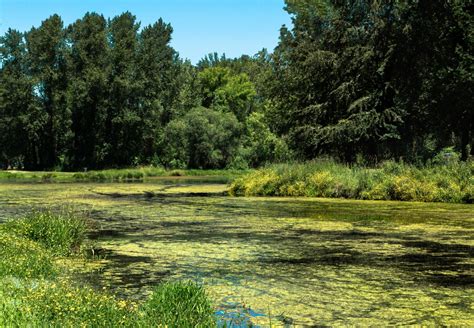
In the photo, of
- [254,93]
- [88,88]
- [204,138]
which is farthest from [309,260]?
[254,93]

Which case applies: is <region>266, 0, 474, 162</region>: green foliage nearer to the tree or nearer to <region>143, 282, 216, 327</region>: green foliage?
<region>143, 282, 216, 327</region>: green foliage

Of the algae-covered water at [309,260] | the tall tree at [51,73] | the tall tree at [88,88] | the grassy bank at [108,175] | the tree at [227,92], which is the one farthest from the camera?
the tree at [227,92]

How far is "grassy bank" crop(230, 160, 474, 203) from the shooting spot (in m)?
19.7

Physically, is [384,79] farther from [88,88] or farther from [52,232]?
[88,88]

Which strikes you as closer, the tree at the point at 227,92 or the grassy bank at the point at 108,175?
the grassy bank at the point at 108,175

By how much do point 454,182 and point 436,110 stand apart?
36.9ft

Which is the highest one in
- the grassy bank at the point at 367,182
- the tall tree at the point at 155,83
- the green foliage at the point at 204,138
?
the tall tree at the point at 155,83

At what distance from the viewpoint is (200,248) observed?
1052 centimetres

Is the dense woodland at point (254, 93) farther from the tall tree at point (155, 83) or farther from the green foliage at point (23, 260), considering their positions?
the green foliage at point (23, 260)

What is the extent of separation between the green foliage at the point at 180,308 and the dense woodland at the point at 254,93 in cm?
2232

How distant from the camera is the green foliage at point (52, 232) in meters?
10.4

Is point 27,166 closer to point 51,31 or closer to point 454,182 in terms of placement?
point 51,31

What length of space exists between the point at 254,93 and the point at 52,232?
68.4 metres

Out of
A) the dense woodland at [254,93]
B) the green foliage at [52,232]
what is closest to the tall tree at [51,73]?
the dense woodland at [254,93]
